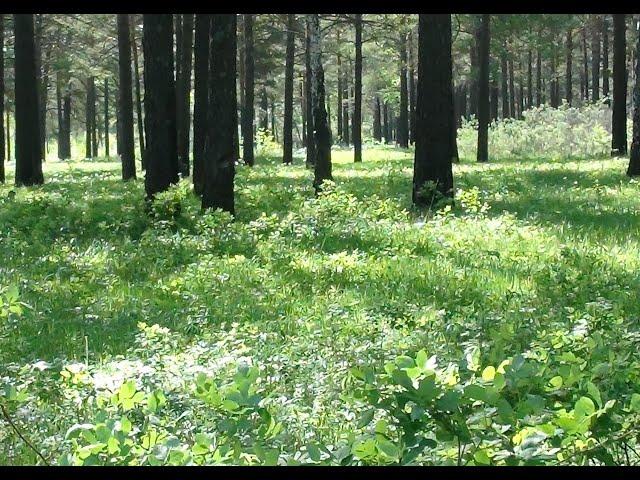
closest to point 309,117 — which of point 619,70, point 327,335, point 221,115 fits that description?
point 619,70

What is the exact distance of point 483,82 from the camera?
26844mm

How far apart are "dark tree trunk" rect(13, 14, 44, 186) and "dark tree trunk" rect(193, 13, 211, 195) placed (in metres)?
6.54

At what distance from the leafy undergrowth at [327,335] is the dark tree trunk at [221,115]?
0.54 meters

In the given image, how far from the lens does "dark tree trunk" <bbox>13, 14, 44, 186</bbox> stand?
20188mm

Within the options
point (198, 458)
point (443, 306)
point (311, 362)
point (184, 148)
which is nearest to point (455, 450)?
point (198, 458)

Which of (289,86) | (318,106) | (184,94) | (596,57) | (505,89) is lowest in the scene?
(318,106)

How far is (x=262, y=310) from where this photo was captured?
654 centimetres

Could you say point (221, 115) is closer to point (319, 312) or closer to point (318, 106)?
point (318, 106)

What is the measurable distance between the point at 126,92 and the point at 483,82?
11.8m

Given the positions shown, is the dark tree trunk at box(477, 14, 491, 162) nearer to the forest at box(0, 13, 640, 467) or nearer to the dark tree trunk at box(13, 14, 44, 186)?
the forest at box(0, 13, 640, 467)

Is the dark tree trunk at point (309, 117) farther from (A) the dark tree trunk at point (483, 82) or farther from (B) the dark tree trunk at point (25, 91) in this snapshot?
(B) the dark tree trunk at point (25, 91)

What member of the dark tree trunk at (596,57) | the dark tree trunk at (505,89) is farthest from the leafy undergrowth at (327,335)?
Result: the dark tree trunk at (505,89)

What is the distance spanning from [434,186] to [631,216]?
3.10 metres

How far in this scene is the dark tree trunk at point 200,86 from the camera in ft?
50.0
